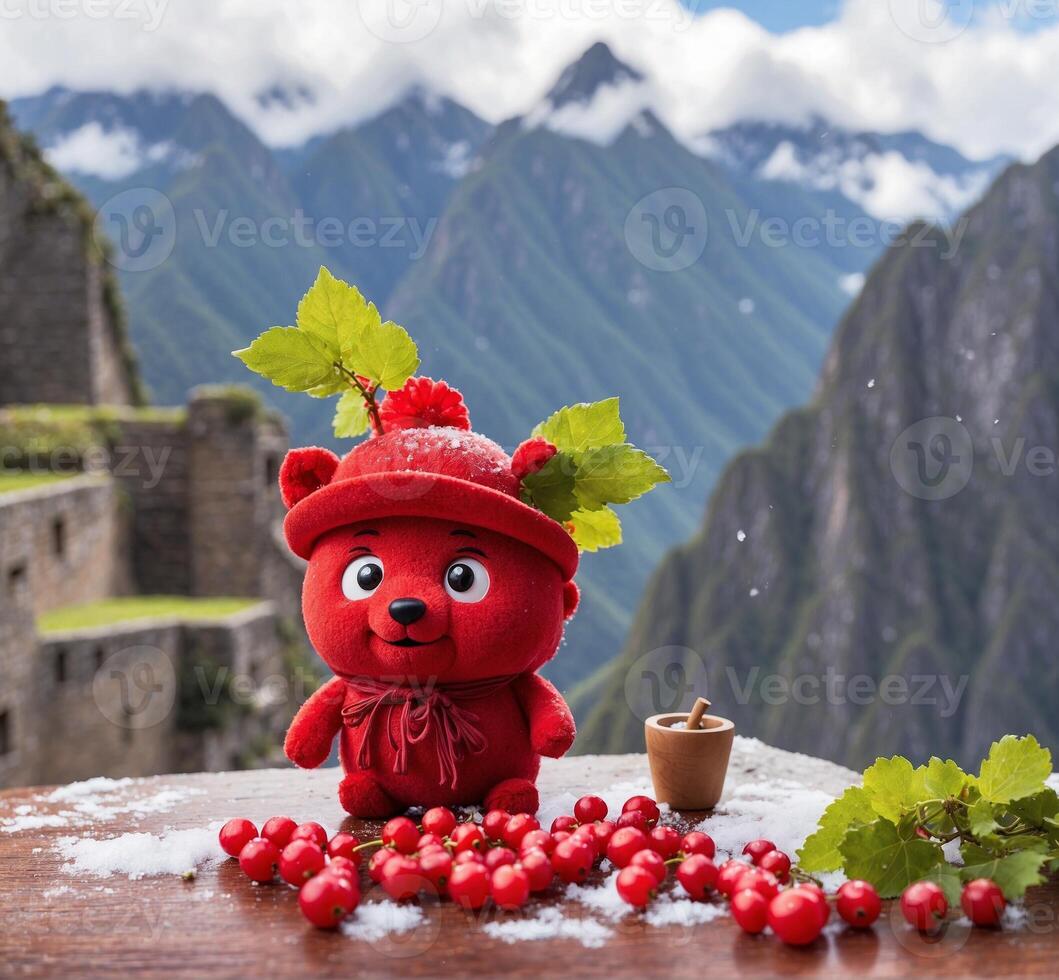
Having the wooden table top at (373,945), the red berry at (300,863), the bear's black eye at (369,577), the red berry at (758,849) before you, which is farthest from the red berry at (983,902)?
the bear's black eye at (369,577)

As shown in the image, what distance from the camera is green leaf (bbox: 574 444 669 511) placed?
1765mm

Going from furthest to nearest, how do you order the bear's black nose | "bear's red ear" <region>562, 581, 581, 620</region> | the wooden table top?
1. "bear's red ear" <region>562, 581, 581, 620</region>
2. the bear's black nose
3. the wooden table top

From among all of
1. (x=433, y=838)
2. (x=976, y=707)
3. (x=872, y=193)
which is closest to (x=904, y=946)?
(x=433, y=838)

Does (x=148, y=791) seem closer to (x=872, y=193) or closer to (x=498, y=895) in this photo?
(x=498, y=895)

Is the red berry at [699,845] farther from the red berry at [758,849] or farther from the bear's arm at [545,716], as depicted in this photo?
the bear's arm at [545,716]

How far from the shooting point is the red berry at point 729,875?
4.64 feet

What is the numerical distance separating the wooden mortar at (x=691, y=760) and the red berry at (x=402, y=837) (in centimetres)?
45

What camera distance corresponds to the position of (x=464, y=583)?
174cm

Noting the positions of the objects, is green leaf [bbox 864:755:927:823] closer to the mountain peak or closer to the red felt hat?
the red felt hat

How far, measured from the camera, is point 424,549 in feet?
5.69

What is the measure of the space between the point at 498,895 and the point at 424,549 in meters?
0.51

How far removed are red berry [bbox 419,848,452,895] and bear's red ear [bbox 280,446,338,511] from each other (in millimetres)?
620

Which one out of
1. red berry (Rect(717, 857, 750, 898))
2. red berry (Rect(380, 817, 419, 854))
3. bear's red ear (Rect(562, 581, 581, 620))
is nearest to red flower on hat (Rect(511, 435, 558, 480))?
bear's red ear (Rect(562, 581, 581, 620))

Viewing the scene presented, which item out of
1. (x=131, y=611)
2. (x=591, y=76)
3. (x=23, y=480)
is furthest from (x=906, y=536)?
(x=23, y=480)
